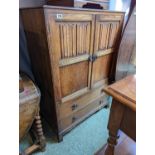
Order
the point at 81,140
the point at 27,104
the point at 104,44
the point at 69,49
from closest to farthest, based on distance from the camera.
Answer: the point at 27,104
the point at 69,49
the point at 104,44
the point at 81,140

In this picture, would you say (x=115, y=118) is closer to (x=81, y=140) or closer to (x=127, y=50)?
(x=81, y=140)

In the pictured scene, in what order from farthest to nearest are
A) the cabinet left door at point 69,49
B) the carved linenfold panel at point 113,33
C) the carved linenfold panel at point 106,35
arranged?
the carved linenfold panel at point 113,33
the carved linenfold panel at point 106,35
the cabinet left door at point 69,49

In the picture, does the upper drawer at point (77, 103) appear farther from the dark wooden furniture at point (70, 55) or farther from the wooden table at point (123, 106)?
the wooden table at point (123, 106)

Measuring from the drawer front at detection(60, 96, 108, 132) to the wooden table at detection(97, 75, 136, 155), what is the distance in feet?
2.66

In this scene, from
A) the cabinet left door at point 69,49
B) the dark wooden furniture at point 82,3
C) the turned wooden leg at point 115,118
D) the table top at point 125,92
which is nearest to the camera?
the table top at point 125,92

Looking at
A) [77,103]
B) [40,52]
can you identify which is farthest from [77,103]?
[40,52]

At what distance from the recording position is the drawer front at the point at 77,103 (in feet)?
4.77

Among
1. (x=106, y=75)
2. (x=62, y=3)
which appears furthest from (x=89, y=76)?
(x=62, y=3)

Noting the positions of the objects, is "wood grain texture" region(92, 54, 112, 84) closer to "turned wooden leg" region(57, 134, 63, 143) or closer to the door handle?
the door handle

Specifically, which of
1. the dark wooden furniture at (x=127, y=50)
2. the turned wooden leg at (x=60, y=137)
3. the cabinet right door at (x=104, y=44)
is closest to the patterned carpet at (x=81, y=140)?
the turned wooden leg at (x=60, y=137)

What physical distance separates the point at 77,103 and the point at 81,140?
0.44 metres

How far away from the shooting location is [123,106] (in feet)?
2.36

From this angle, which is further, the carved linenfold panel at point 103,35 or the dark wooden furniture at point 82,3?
the carved linenfold panel at point 103,35
